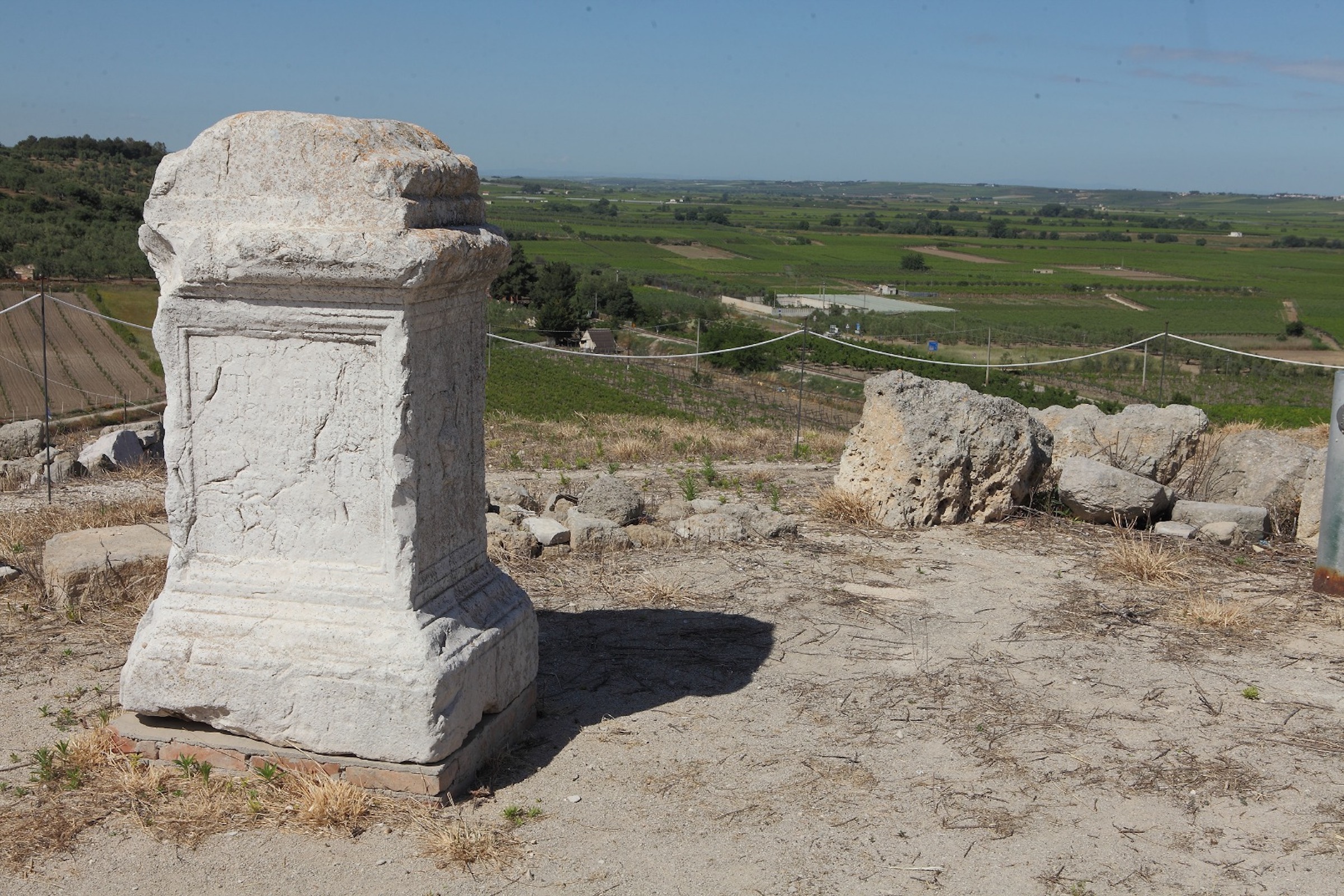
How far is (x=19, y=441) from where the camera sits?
10195 mm

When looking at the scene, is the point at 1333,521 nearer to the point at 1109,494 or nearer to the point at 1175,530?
the point at 1175,530

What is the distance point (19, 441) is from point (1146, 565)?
9.85 m

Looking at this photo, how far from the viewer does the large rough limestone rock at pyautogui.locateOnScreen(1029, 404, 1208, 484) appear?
8.16 meters

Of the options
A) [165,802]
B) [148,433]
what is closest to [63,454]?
[148,433]

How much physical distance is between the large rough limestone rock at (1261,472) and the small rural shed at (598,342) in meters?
28.7

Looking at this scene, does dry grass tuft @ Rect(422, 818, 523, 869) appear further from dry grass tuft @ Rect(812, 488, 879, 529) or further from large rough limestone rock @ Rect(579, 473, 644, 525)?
dry grass tuft @ Rect(812, 488, 879, 529)

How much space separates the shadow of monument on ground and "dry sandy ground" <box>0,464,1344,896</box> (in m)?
0.02

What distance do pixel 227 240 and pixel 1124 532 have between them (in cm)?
592

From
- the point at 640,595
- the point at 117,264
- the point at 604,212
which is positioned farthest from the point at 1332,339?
the point at 604,212

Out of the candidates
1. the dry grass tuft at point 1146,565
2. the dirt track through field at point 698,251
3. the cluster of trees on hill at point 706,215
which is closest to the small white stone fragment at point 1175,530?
the dry grass tuft at point 1146,565

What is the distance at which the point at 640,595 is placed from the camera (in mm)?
5645

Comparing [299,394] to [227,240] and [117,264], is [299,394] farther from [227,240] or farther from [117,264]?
[117,264]

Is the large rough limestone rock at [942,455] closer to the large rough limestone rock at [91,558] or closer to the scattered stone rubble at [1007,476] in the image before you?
the scattered stone rubble at [1007,476]

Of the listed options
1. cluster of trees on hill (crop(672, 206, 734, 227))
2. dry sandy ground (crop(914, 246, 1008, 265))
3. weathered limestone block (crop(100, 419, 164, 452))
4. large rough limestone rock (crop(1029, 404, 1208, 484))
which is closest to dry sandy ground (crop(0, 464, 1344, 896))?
large rough limestone rock (crop(1029, 404, 1208, 484))
